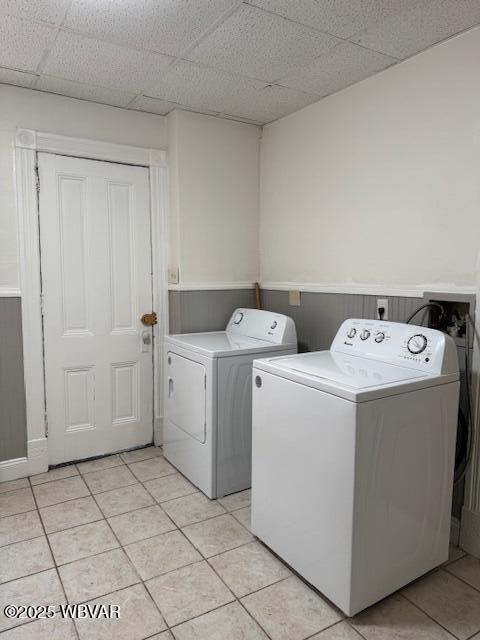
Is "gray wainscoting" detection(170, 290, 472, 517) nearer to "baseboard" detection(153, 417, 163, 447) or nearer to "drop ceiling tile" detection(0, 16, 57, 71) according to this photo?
"baseboard" detection(153, 417, 163, 447)

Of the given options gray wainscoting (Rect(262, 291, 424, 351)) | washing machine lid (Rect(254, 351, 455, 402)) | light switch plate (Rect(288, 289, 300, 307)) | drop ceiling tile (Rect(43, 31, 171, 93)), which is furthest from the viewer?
light switch plate (Rect(288, 289, 300, 307))

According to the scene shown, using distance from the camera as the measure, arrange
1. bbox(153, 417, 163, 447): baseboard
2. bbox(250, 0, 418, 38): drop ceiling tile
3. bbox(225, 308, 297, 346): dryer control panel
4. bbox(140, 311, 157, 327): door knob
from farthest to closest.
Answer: bbox(153, 417, 163, 447): baseboard < bbox(140, 311, 157, 327): door knob < bbox(225, 308, 297, 346): dryer control panel < bbox(250, 0, 418, 38): drop ceiling tile

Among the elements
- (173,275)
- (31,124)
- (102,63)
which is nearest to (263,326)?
(173,275)

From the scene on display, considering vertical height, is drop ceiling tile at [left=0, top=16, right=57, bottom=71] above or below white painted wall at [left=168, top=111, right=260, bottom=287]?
above

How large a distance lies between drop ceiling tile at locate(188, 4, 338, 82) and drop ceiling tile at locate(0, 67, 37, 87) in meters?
0.94

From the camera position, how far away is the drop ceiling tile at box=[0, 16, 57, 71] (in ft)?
6.25

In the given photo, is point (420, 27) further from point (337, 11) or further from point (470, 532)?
point (470, 532)

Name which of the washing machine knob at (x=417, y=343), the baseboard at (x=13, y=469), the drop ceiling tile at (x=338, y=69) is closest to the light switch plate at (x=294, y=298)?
the washing machine knob at (x=417, y=343)

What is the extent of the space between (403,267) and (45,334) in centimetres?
213

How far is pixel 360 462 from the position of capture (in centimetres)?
154

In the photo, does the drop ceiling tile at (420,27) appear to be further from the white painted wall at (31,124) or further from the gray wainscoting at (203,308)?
the gray wainscoting at (203,308)

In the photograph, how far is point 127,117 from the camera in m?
2.90

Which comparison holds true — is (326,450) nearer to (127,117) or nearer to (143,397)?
(143,397)

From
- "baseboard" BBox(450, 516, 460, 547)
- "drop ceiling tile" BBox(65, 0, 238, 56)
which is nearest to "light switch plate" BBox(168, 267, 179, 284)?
"drop ceiling tile" BBox(65, 0, 238, 56)
